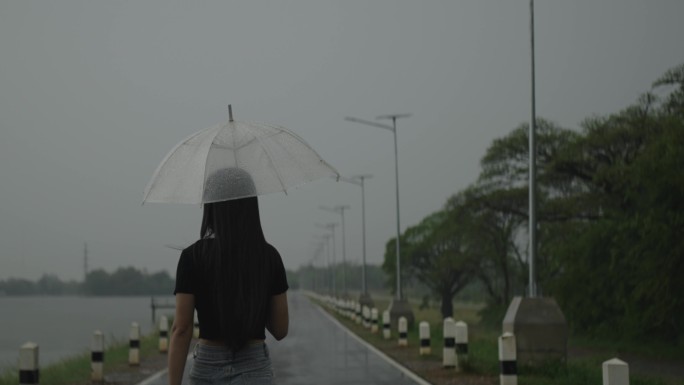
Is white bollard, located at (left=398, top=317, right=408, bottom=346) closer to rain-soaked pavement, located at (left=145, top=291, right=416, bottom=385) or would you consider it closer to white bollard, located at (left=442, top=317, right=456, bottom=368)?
rain-soaked pavement, located at (left=145, top=291, right=416, bottom=385)

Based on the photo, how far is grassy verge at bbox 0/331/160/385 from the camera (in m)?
18.0

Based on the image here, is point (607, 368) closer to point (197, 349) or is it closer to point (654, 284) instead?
point (197, 349)

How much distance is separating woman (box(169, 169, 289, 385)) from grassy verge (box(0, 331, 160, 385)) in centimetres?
1328

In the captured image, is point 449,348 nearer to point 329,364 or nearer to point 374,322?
point 329,364

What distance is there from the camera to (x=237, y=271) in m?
4.72

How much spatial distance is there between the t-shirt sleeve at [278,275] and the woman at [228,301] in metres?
0.03

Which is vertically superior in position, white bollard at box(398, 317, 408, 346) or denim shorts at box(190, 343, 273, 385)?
denim shorts at box(190, 343, 273, 385)

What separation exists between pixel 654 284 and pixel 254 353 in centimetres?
2347

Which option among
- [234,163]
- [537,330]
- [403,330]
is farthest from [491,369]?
[234,163]

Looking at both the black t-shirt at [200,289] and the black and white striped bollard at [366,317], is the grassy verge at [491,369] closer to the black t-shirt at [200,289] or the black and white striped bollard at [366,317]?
the black t-shirt at [200,289]

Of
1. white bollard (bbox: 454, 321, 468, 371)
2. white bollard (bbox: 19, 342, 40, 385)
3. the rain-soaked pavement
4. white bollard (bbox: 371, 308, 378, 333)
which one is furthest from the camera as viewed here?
white bollard (bbox: 371, 308, 378, 333)

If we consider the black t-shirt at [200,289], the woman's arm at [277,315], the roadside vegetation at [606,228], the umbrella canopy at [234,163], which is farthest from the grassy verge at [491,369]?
the black t-shirt at [200,289]

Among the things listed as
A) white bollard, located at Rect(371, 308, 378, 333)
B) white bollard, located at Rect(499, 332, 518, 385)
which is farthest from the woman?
white bollard, located at Rect(371, 308, 378, 333)

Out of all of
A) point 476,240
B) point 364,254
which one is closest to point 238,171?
point 476,240
